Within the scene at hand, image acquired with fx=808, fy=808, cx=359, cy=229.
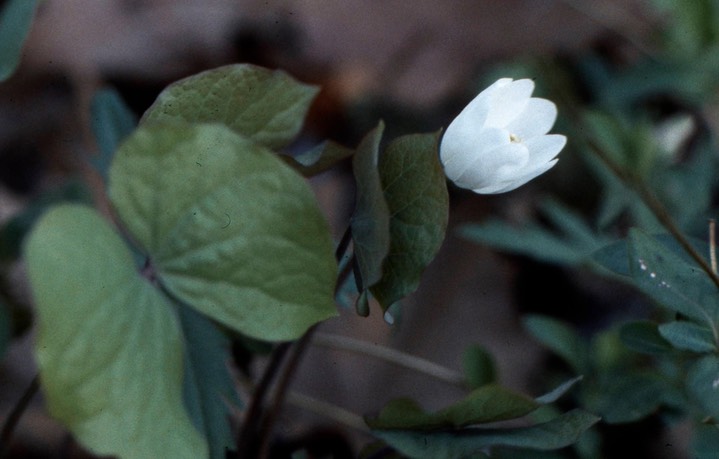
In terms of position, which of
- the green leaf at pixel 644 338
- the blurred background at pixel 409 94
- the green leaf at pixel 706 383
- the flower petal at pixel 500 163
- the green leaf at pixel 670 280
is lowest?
the blurred background at pixel 409 94

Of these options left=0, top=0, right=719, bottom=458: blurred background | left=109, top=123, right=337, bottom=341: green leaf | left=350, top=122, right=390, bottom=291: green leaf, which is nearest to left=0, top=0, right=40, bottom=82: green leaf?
left=109, top=123, right=337, bottom=341: green leaf

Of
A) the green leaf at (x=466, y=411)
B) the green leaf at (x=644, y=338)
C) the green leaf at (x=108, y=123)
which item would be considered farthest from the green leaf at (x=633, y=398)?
the green leaf at (x=108, y=123)

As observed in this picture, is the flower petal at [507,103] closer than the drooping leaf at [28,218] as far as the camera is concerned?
Yes

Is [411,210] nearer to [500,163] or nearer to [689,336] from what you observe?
[500,163]

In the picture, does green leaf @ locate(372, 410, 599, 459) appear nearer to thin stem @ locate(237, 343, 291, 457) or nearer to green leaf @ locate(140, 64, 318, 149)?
thin stem @ locate(237, 343, 291, 457)

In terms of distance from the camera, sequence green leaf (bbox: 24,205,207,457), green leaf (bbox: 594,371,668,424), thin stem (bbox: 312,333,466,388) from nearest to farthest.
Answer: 1. green leaf (bbox: 24,205,207,457)
2. green leaf (bbox: 594,371,668,424)
3. thin stem (bbox: 312,333,466,388)

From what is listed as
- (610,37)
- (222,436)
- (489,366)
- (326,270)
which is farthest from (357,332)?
(610,37)

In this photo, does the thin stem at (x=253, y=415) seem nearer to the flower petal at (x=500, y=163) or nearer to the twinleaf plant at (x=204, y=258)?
the twinleaf plant at (x=204, y=258)
